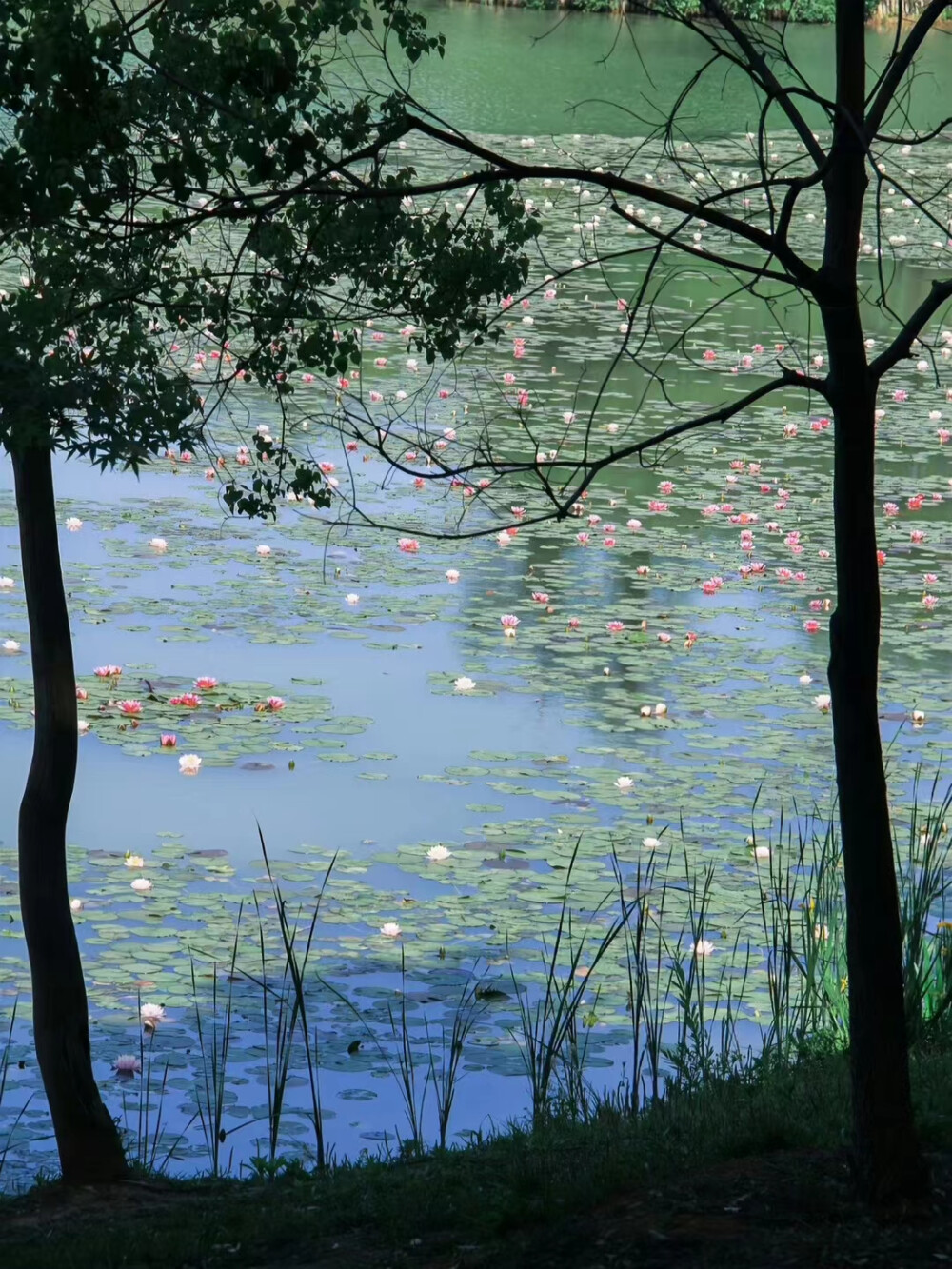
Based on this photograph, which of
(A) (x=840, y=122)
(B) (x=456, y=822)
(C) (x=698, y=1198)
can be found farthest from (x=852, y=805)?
(B) (x=456, y=822)

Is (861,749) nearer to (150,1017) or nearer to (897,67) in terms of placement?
(897,67)

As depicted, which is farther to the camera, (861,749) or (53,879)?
(53,879)

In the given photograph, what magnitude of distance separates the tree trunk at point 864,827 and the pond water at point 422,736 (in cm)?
22

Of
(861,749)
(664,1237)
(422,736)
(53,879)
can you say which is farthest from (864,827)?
(422,736)

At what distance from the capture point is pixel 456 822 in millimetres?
5156

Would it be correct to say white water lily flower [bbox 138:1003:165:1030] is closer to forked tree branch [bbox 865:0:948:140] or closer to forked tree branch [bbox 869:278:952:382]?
forked tree branch [bbox 869:278:952:382]

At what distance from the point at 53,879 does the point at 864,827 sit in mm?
1601

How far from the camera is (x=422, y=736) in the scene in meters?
5.74

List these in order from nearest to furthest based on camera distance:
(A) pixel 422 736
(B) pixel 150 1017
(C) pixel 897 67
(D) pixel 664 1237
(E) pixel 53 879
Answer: (D) pixel 664 1237 < (C) pixel 897 67 < (E) pixel 53 879 < (B) pixel 150 1017 < (A) pixel 422 736

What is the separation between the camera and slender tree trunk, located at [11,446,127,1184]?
3.46m

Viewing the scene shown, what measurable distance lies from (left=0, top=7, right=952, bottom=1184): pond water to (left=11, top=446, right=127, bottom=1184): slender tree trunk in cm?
19

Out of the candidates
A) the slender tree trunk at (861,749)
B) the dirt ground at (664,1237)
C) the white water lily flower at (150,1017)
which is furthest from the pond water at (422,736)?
the dirt ground at (664,1237)

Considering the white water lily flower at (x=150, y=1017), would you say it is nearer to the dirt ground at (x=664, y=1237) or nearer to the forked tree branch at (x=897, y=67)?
the dirt ground at (x=664, y=1237)

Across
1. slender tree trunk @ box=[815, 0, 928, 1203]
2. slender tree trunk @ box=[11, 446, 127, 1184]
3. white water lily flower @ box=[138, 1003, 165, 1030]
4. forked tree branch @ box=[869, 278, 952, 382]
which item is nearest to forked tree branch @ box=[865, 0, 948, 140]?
slender tree trunk @ box=[815, 0, 928, 1203]
